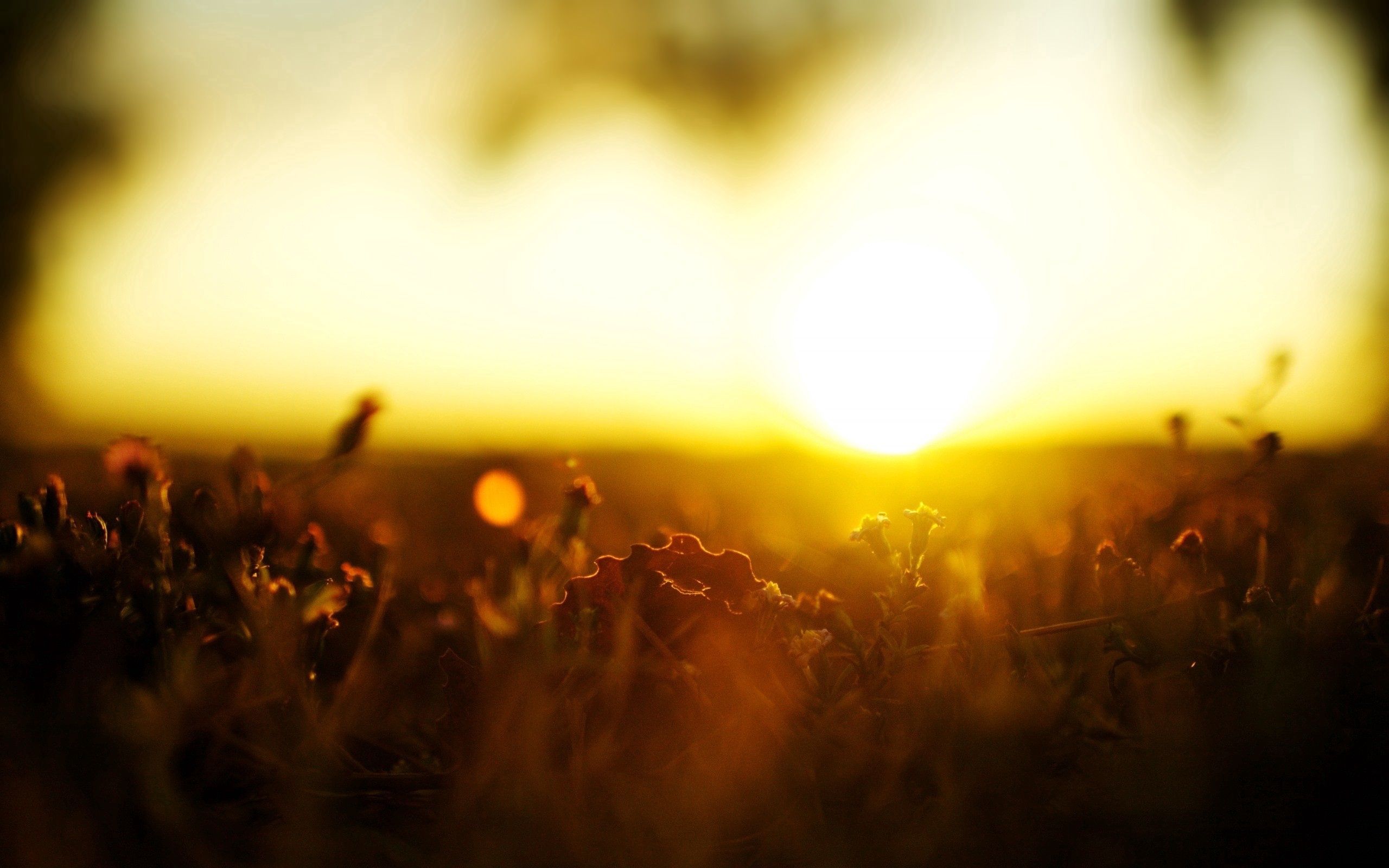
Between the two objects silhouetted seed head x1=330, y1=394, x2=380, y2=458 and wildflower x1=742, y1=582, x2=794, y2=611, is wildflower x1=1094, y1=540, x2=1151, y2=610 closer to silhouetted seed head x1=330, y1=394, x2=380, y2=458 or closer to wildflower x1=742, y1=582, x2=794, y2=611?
wildflower x1=742, y1=582, x2=794, y2=611

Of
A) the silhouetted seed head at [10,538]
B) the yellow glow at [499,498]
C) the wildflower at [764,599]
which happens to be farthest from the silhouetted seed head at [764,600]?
the yellow glow at [499,498]

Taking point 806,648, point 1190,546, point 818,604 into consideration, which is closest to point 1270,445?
point 1190,546

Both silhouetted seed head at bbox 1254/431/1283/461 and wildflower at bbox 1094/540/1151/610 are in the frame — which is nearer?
wildflower at bbox 1094/540/1151/610

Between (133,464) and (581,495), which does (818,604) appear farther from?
(133,464)

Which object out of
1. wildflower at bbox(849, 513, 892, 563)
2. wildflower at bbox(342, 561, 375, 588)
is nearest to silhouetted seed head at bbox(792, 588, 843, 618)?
wildflower at bbox(849, 513, 892, 563)

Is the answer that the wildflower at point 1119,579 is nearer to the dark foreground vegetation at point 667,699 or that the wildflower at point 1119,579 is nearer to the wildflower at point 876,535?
the dark foreground vegetation at point 667,699

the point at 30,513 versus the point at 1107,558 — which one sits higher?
the point at 30,513

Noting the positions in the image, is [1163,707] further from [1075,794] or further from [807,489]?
[807,489]
